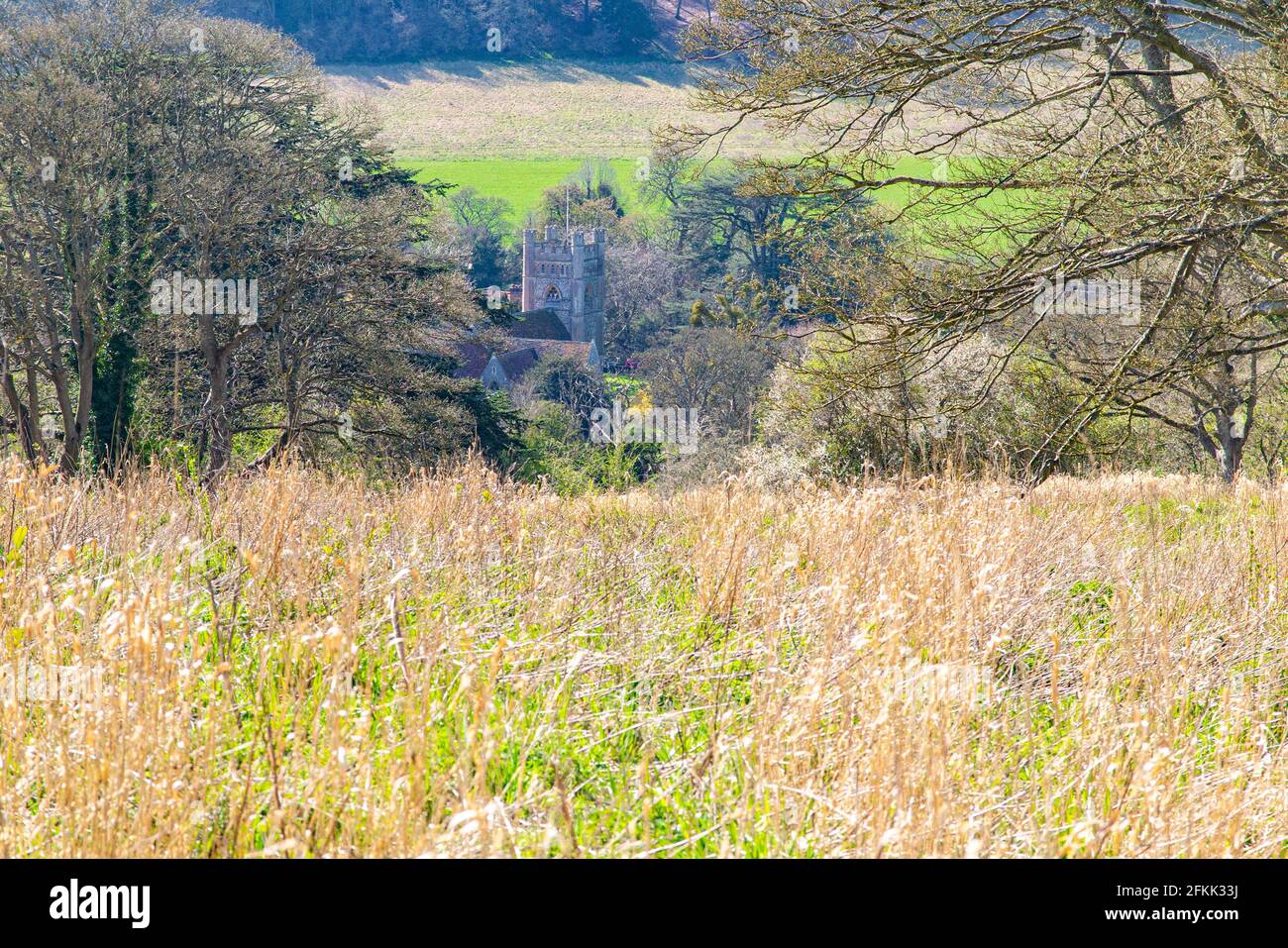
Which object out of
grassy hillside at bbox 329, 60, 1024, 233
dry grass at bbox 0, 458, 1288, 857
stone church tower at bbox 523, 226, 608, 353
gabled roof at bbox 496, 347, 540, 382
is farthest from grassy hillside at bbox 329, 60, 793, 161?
dry grass at bbox 0, 458, 1288, 857

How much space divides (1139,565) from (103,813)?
14.4ft

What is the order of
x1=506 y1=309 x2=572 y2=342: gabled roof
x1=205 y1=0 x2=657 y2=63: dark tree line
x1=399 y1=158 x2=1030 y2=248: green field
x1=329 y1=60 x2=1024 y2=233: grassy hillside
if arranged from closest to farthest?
x1=506 y1=309 x2=572 y2=342: gabled roof
x1=399 y1=158 x2=1030 y2=248: green field
x1=329 y1=60 x2=1024 y2=233: grassy hillside
x1=205 y1=0 x2=657 y2=63: dark tree line

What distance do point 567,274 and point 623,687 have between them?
248 feet

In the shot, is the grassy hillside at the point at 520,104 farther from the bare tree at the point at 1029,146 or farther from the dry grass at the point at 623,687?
the dry grass at the point at 623,687

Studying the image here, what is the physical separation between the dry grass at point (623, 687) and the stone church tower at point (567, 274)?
72075 mm

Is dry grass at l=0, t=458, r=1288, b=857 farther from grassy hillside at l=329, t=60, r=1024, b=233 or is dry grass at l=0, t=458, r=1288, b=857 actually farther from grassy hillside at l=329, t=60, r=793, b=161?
grassy hillside at l=329, t=60, r=793, b=161

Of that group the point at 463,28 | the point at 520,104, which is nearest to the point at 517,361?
the point at 520,104

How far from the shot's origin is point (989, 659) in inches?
136

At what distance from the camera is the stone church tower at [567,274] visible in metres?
76.4

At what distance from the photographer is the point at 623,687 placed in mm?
3316

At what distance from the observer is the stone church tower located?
7644 cm

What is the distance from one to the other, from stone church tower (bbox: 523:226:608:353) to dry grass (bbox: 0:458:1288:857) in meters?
72.1

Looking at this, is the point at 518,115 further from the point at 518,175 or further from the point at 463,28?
the point at 518,175

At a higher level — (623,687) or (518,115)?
(518,115)
